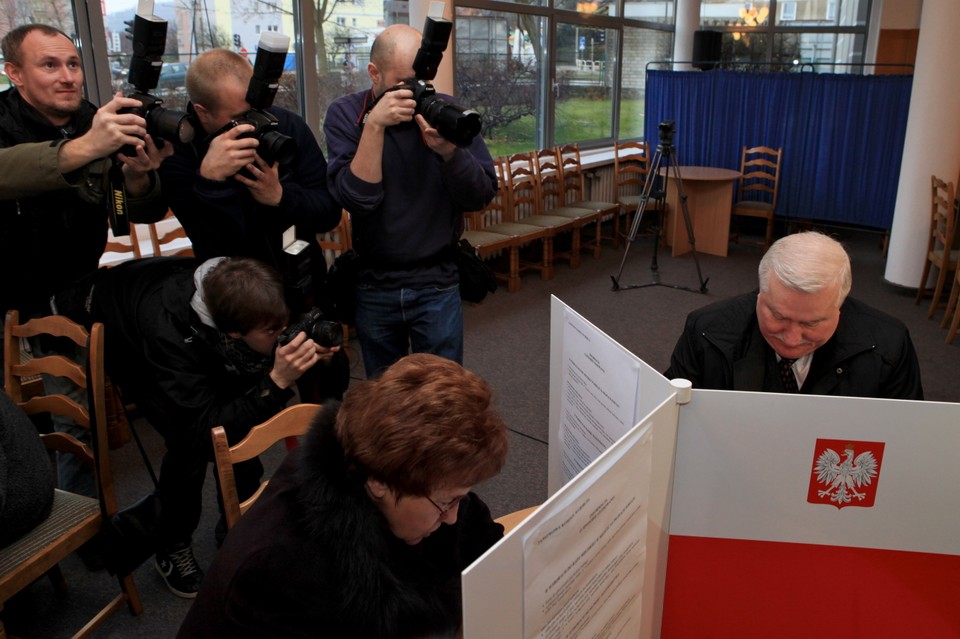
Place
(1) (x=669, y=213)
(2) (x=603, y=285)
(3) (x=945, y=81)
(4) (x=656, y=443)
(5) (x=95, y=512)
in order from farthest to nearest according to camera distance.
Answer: (1) (x=669, y=213) → (2) (x=603, y=285) → (3) (x=945, y=81) → (5) (x=95, y=512) → (4) (x=656, y=443)

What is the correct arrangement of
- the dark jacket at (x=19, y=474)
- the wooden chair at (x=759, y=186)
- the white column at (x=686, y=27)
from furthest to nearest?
the white column at (x=686, y=27), the wooden chair at (x=759, y=186), the dark jacket at (x=19, y=474)

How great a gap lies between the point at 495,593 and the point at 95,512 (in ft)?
4.92

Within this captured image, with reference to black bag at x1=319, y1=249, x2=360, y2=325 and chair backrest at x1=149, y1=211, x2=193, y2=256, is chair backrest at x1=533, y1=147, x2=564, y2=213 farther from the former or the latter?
black bag at x1=319, y1=249, x2=360, y2=325

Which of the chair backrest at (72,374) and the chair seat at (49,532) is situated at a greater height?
the chair backrest at (72,374)

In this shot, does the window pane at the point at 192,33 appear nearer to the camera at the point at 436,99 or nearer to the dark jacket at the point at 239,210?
the dark jacket at the point at 239,210

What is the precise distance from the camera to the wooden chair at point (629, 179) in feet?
20.8

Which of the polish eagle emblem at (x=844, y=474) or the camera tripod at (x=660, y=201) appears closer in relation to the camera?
the polish eagle emblem at (x=844, y=474)

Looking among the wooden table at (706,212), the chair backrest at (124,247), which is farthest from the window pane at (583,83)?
the chair backrest at (124,247)

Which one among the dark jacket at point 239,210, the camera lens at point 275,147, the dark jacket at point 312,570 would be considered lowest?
the dark jacket at point 312,570

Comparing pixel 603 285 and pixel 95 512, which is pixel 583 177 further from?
pixel 95 512

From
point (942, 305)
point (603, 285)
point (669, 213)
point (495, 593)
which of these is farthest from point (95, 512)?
point (669, 213)

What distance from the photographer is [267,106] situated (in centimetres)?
186

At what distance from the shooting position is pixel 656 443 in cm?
109

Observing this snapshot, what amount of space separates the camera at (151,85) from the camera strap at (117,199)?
7 cm
